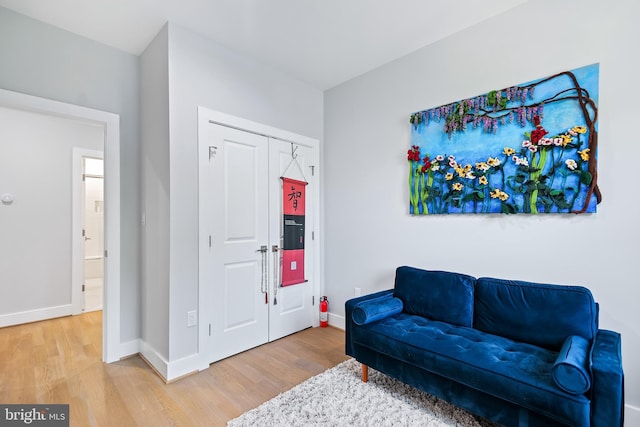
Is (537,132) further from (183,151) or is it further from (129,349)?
(129,349)

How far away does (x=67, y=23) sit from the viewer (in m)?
2.41

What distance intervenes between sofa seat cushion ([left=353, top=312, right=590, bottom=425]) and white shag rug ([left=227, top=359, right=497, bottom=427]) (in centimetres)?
33

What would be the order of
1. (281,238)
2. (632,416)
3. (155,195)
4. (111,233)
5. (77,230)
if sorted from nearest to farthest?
(632,416), (155,195), (111,233), (281,238), (77,230)

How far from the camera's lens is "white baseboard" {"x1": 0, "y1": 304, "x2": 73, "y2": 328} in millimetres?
3473

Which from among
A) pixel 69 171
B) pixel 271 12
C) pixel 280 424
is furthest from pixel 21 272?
pixel 271 12

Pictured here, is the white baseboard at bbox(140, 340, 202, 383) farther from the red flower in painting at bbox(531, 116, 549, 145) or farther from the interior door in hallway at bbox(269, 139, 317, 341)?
the red flower in painting at bbox(531, 116, 549, 145)

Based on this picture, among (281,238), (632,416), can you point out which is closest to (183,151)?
(281,238)

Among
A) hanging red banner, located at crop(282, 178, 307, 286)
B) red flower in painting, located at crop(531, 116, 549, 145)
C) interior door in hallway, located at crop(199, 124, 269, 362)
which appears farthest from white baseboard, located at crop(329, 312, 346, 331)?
red flower in painting, located at crop(531, 116, 549, 145)

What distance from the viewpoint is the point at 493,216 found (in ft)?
7.76

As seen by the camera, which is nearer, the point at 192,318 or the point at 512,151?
the point at 512,151

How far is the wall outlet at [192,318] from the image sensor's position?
2.46 metres

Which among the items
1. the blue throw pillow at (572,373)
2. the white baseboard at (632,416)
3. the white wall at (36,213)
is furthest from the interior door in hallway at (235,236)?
the white baseboard at (632,416)

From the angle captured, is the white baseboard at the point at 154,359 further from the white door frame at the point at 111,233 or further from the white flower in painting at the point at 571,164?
the white flower in painting at the point at 571,164

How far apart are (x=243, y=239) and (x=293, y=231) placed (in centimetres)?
63
